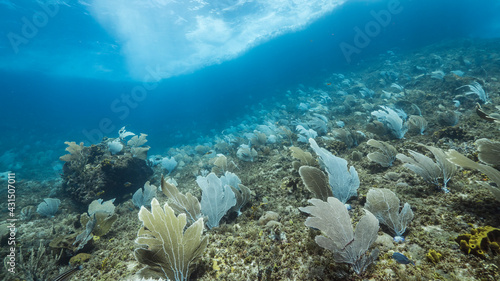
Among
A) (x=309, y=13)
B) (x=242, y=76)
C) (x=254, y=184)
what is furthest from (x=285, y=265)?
(x=242, y=76)

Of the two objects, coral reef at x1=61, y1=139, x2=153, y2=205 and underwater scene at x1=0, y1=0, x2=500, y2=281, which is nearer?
underwater scene at x1=0, y1=0, x2=500, y2=281

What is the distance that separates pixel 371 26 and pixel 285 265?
75.2m

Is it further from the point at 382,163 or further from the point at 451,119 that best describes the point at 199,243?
the point at 451,119

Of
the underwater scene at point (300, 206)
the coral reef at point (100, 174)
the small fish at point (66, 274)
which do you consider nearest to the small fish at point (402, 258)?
the underwater scene at point (300, 206)

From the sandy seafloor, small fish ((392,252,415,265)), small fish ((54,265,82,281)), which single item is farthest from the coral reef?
small fish ((392,252,415,265))

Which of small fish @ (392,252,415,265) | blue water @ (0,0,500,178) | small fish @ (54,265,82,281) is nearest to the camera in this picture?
small fish @ (392,252,415,265)

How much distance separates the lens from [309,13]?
31.2m

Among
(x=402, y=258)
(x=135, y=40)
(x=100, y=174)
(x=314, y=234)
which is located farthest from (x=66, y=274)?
(x=135, y=40)

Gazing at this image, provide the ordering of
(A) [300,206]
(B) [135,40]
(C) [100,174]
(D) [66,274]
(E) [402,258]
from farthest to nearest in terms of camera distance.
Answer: (B) [135,40]
(C) [100,174]
(A) [300,206]
(D) [66,274]
(E) [402,258]

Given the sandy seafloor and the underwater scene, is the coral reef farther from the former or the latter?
the sandy seafloor

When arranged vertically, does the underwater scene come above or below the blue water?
below

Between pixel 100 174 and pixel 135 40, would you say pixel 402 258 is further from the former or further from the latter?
pixel 135 40

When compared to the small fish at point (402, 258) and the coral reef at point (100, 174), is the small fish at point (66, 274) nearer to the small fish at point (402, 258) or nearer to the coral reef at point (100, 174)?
the coral reef at point (100, 174)

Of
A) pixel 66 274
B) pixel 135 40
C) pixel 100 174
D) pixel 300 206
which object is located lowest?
pixel 300 206
